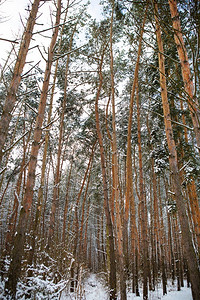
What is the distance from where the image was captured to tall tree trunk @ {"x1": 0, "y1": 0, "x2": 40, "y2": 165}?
8.66 feet

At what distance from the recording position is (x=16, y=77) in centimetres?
296

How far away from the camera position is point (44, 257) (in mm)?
4938

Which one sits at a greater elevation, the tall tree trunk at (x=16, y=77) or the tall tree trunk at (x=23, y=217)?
the tall tree trunk at (x=16, y=77)

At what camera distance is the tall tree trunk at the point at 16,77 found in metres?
2.64

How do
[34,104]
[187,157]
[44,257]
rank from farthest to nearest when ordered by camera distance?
[34,104] < [187,157] < [44,257]

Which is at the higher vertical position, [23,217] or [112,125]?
[112,125]

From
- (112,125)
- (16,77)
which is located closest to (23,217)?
(16,77)

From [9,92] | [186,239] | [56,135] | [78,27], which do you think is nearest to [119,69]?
[78,27]

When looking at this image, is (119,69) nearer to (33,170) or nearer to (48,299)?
(33,170)

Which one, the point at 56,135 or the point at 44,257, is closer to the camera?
the point at 44,257

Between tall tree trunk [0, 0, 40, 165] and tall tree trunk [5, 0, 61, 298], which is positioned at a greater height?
tall tree trunk [0, 0, 40, 165]

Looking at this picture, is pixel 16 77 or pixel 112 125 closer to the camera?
pixel 16 77

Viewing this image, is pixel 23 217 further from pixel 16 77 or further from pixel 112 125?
pixel 112 125

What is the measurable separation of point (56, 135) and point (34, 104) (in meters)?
2.69
